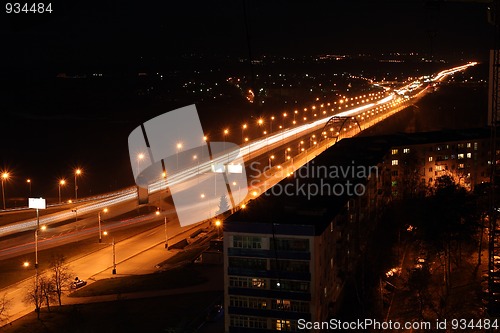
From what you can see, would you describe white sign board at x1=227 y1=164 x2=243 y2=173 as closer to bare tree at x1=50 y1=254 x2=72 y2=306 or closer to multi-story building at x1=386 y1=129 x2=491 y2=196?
multi-story building at x1=386 y1=129 x2=491 y2=196

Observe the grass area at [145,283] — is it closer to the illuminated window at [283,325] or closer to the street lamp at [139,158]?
the illuminated window at [283,325]

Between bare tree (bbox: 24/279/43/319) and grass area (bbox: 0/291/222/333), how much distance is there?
11cm

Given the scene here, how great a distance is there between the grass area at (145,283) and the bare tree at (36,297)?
0.49 m

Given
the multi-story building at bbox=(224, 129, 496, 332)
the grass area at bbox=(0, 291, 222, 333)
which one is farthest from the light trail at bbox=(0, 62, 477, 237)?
the multi-story building at bbox=(224, 129, 496, 332)

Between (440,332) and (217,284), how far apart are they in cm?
309

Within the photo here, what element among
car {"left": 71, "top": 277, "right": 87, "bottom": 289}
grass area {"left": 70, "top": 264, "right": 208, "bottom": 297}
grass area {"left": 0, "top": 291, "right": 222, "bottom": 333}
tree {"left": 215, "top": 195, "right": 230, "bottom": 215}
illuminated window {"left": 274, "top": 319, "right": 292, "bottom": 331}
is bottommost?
grass area {"left": 0, "top": 291, "right": 222, "bottom": 333}

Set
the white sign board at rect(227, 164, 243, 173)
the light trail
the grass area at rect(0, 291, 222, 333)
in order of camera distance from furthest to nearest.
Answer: the white sign board at rect(227, 164, 243, 173) < the light trail < the grass area at rect(0, 291, 222, 333)

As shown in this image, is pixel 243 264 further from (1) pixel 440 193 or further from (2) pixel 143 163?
(2) pixel 143 163

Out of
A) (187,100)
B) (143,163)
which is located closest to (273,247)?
(143,163)

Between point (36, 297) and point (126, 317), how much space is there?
1.17 meters

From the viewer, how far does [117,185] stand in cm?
1641

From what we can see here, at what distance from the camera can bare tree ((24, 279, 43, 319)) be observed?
7167mm

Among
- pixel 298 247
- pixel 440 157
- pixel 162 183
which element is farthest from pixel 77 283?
pixel 440 157

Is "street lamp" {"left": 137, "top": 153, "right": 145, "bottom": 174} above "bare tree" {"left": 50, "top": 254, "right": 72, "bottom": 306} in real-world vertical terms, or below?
above
